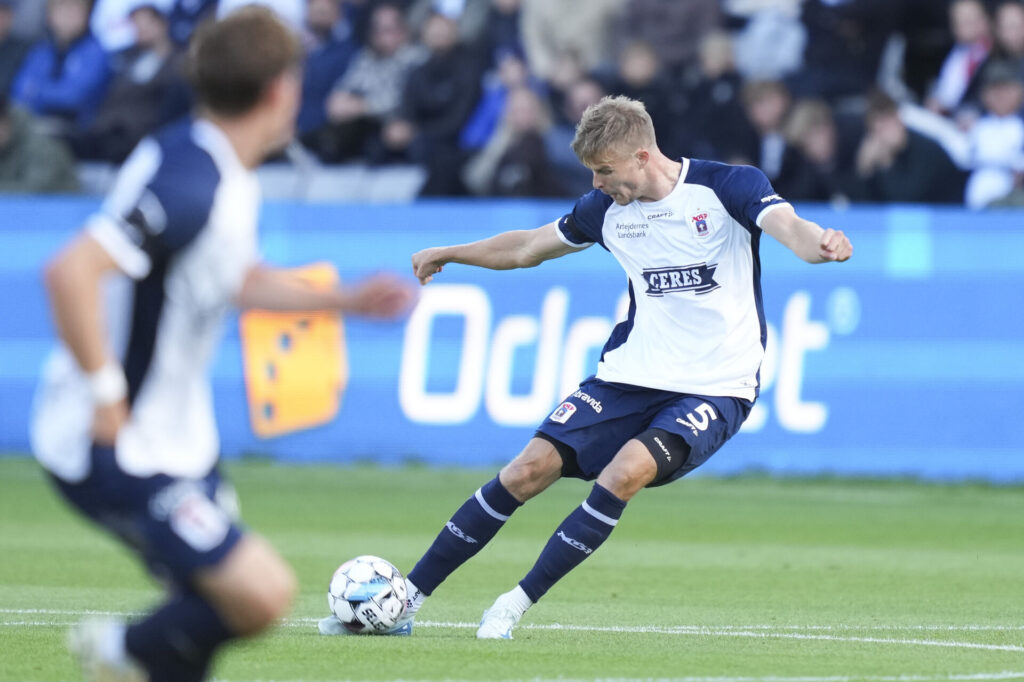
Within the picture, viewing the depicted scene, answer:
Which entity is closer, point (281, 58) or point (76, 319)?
point (76, 319)

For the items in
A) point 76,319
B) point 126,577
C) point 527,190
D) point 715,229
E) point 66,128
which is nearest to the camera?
point 76,319

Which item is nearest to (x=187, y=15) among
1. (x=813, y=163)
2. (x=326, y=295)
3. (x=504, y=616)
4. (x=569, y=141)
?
(x=569, y=141)

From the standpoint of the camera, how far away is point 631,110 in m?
7.71

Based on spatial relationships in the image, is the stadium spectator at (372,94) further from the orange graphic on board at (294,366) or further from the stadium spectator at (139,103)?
the orange graphic on board at (294,366)

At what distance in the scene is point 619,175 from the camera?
304 inches

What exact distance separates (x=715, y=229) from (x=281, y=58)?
3588 millimetres

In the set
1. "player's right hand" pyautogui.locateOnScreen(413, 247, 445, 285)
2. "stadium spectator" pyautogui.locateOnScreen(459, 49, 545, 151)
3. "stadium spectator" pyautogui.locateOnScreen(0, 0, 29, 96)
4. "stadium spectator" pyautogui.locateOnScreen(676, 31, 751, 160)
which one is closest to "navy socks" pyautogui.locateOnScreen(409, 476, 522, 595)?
"player's right hand" pyautogui.locateOnScreen(413, 247, 445, 285)

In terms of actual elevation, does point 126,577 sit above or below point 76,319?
below

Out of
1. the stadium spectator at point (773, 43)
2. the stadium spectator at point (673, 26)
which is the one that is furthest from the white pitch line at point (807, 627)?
the stadium spectator at point (673, 26)

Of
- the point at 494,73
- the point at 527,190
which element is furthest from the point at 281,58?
the point at 494,73

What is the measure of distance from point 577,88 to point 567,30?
1.30 metres

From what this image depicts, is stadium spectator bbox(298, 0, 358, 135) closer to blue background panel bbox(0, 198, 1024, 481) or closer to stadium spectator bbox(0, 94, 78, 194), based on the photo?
stadium spectator bbox(0, 94, 78, 194)

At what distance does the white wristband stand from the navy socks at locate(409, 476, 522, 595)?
355cm

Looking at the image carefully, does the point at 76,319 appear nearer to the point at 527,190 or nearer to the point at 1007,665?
the point at 1007,665
